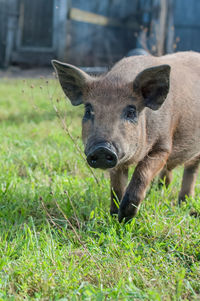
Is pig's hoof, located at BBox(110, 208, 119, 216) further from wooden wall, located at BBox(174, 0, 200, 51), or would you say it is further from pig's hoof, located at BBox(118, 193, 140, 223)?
wooden wall, located at BBox(174, 0, 200, 51)

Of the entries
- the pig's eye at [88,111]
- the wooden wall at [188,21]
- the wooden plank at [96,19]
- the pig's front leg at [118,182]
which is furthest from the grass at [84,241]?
the wooden wall at [188,21]

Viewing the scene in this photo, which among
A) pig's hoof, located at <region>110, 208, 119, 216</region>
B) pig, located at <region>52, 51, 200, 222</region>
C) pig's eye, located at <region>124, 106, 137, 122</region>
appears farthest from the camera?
pig's hoof, located at <region>110, 208, 119, 216</region>

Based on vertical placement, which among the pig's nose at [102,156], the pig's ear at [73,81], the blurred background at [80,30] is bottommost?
the blurred background at [80,30]

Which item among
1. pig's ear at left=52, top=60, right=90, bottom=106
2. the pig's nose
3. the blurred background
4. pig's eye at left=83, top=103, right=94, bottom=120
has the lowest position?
the blurred background

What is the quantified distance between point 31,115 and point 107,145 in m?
5.10

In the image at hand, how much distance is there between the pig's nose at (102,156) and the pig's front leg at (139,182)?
0.59 meters

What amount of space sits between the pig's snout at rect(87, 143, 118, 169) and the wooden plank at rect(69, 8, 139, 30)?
9624 mm

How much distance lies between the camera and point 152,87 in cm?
333

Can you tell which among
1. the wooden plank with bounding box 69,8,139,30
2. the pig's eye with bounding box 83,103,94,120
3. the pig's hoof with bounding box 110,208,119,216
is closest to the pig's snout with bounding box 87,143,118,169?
the pig's eye with bounding box 83,103,94,120

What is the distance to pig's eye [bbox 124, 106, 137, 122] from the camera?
3179mm

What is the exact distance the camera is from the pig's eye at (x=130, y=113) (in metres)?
3.18

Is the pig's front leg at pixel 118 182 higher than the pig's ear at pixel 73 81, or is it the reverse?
the pig's ear at pixel 73 81

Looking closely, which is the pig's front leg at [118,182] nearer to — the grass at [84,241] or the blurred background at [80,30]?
the grass at [84,241]

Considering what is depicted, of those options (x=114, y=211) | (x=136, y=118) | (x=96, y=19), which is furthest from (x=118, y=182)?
(x=96, y=19)
